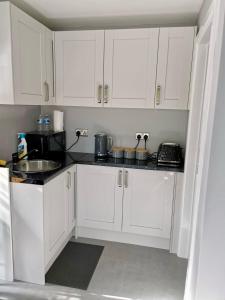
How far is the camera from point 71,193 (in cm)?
237

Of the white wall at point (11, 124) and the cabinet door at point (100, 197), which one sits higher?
the white wall at point (11, 124)

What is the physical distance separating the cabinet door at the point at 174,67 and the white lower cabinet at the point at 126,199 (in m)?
0.70

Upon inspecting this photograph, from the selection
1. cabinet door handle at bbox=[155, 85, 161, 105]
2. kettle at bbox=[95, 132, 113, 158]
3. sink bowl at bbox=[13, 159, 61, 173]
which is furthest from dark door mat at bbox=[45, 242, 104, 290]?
cabinet door handle at bbox=[155, 85, 161, 105]

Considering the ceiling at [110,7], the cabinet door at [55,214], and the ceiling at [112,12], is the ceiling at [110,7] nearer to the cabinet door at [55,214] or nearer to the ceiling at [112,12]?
the ceiling at [112,12]

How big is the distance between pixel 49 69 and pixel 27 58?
1.32 feet

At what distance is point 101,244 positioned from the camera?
2457mm

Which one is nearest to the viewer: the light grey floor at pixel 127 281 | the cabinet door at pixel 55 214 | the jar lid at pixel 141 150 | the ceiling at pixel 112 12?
the light grey floor at pixel 127 281

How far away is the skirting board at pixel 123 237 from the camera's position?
243 centimetres

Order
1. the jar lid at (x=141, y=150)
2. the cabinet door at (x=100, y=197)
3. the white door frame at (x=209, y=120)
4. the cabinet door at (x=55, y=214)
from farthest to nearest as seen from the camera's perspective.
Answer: the jar lid at (x=141, y=150)
the cabinet door at (x=100, y=197)
the cabinet door at (x=55, y=214)
the white door frame at (x=209, y=120)

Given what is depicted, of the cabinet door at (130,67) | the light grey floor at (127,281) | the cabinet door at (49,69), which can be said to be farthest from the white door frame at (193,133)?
the cabinet door at (49,69)

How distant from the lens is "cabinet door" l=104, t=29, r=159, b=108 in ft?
7.34

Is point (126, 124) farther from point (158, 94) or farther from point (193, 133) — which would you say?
point (193, 133)

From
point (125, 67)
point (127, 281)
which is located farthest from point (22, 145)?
point (127, 281)

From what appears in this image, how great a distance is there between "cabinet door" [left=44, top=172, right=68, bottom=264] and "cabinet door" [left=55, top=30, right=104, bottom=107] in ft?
2.76
